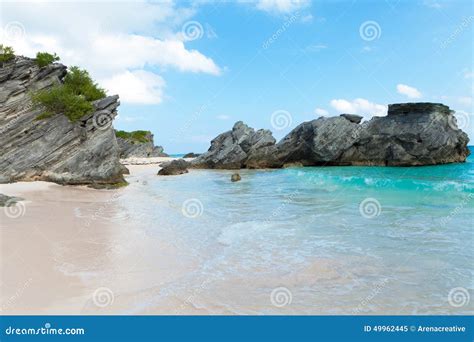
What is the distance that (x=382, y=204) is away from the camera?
1905 centimetres

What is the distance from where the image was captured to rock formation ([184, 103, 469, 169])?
5691 cm

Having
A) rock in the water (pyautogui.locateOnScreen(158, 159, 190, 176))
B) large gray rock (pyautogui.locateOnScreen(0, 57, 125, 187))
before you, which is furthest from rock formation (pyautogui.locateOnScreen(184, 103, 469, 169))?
large gray rock (pyautogui.locateOnScreen(0, 57, 125, 187))

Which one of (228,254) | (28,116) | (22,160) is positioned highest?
(28,116)

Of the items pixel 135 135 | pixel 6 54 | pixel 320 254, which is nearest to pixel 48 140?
pixel 6 54

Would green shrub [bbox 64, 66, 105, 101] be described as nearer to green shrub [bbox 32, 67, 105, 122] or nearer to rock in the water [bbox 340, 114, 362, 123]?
green shrub [bbox 32, 67, 105, 122]

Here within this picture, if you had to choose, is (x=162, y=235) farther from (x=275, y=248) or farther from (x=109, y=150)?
(x=109, y=150)

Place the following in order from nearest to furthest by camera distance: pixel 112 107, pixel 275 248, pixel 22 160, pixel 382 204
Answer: pixel 275 248 < pixel 382 204 < pixel 22 160 < pixel 112 107

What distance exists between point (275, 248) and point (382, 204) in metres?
10.8

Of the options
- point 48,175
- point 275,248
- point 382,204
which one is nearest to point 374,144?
point 382,204

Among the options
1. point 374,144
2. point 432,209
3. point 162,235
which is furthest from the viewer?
point 374,144
